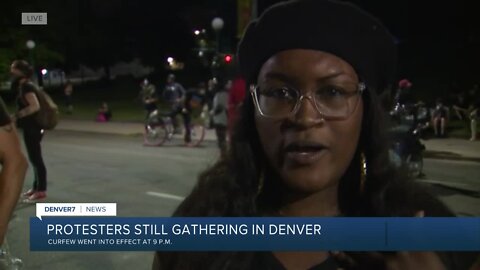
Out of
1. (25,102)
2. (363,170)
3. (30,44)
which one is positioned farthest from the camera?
(25,102)

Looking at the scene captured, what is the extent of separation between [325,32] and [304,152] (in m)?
0.23

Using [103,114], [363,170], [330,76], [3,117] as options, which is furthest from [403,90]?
[103,114]

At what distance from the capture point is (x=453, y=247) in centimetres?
117

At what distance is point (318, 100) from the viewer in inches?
40.1

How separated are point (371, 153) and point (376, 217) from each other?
0.49 ft

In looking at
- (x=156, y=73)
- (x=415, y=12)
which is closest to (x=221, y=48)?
(x=415, y=12)

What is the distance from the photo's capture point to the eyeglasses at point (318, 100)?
102 centimetres

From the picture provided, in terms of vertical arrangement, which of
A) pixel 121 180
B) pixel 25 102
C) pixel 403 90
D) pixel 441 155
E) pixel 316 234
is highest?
pixel 403 90

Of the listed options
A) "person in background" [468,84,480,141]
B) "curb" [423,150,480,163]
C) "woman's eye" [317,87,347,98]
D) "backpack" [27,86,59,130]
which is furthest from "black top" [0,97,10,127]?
"curb" [423,150,480,163]

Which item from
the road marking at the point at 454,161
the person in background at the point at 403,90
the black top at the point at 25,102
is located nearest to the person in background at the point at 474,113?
the road marking at the point at 454,161

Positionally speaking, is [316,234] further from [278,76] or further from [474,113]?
[474,113]

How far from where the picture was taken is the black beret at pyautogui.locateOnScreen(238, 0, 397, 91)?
975 mm

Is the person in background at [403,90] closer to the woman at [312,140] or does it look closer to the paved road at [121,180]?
the paved road at [121,180]

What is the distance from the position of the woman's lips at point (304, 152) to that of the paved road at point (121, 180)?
0.41 metres
